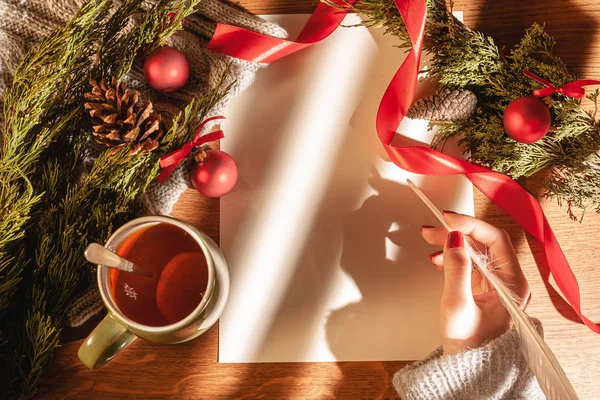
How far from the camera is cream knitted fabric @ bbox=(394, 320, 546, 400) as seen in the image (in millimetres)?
634

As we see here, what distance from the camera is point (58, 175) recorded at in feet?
2.17

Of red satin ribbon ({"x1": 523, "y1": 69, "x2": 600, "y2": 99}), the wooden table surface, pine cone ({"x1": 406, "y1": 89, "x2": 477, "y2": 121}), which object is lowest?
the wooden table surface

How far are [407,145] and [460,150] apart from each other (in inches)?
2.9

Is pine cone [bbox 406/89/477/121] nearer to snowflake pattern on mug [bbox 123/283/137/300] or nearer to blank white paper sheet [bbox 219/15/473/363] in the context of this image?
blank white paper sheet [bbox 219/15/473/363]

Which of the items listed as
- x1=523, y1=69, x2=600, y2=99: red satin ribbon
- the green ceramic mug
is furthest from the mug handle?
x1=523, y1=69, x2=600, y2=99: red satin ribbon

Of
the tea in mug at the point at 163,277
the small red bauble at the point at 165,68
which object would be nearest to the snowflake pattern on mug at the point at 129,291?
the tea in mug at the point at 163,277

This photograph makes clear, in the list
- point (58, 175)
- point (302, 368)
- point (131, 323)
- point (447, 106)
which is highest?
point (447, 106)

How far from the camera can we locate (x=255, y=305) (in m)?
0.72

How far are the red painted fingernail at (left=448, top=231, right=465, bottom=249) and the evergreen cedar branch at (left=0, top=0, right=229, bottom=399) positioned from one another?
34 centimetres

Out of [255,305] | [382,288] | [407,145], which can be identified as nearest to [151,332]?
[255,305]

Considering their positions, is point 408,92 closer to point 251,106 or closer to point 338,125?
point 338,125

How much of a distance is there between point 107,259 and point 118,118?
183mm

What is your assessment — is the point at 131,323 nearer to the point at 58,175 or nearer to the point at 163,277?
the point at 163,277

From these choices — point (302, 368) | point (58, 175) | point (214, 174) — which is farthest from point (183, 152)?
point (302, 368)
